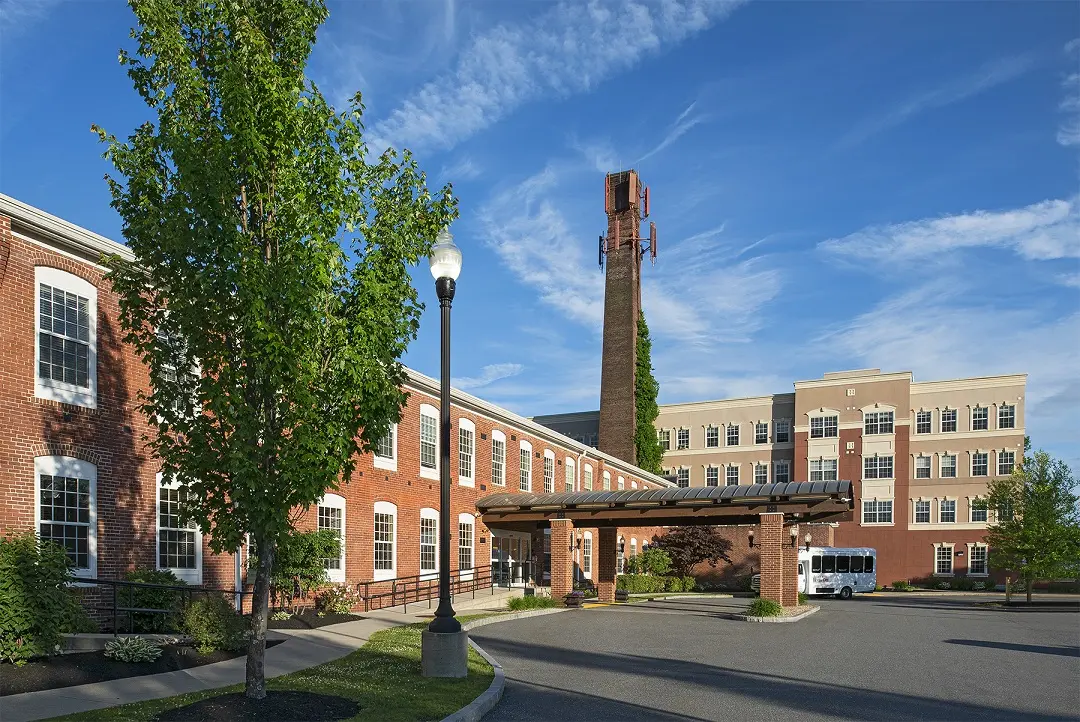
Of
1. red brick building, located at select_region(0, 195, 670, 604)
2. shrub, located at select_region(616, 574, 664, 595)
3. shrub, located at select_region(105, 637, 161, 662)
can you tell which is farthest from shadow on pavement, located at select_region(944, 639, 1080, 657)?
shrub, located at select_region(616, 574, 664, 595)

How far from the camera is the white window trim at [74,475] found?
16562 mm

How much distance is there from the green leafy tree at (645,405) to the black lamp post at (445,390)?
49.1 metres

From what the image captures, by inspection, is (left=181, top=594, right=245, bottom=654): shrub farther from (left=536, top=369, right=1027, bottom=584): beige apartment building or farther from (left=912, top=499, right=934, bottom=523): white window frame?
(left=912, top=499, right=934, bottom=523): white window frame

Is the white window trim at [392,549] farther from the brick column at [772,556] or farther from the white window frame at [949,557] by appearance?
the white window frame at [949,557]

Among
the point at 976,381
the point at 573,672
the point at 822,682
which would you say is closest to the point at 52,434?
the point at 573,672

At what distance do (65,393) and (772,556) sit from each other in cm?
2119

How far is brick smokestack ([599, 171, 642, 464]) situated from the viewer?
62.0 metres

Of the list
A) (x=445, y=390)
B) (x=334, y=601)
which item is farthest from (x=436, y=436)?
(x=445, y=390)

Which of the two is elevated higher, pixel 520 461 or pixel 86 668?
pixel 520 461

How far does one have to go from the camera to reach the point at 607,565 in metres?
36.2

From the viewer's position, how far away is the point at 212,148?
1068 cm

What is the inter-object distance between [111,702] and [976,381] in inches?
2393

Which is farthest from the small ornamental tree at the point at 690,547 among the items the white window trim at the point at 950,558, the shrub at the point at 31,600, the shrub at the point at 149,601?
the shrub at the point at 31,600

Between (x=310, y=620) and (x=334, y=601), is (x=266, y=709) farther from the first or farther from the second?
(x=334, y=601)
